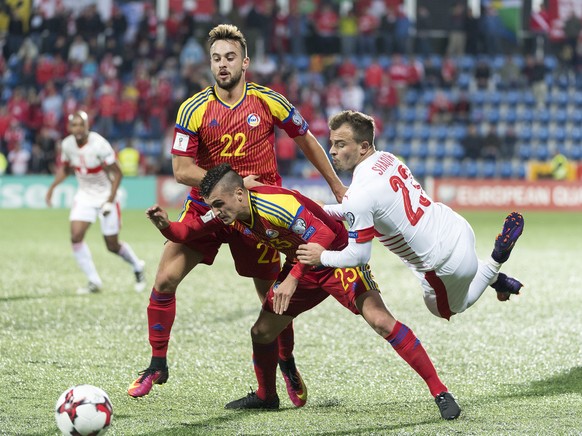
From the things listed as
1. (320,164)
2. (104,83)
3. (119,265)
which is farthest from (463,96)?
(320,164)

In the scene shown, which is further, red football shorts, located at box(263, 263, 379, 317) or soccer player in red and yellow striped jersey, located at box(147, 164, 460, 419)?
red football shorts, located at box(263, 263, 379, 317)

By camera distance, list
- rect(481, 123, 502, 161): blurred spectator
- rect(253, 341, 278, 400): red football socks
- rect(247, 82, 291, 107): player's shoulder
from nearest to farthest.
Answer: rect(253, 341, 278, 400): red football socks < rect(247, 82, 291, 107): player's shoulder < rect(481, 123, 502, 161): blurred spectator

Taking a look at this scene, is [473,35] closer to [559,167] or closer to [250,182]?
[559,167]

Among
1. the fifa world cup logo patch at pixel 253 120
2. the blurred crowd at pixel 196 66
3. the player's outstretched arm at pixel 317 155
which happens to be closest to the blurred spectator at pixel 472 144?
the blurred crowd at pixel 196 66

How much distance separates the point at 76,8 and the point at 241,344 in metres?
22.3

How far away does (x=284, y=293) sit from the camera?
5719 mm

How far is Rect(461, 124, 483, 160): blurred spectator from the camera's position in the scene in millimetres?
26547

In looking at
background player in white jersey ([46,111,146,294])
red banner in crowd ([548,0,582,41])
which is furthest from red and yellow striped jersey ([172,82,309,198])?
red banner in crowd ([548,0,582,41])

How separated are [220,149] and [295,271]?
4.22 ft

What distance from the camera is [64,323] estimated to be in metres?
9.56

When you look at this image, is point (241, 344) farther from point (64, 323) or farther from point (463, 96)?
point (463, 96)

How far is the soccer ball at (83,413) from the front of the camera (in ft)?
16.7

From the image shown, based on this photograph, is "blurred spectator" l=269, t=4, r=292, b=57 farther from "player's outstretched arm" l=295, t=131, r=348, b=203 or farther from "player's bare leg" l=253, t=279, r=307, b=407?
"player's bare leg" l=253, t=279, r=307, b=407

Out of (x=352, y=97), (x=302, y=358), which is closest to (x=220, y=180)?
(x=302, y=358)
